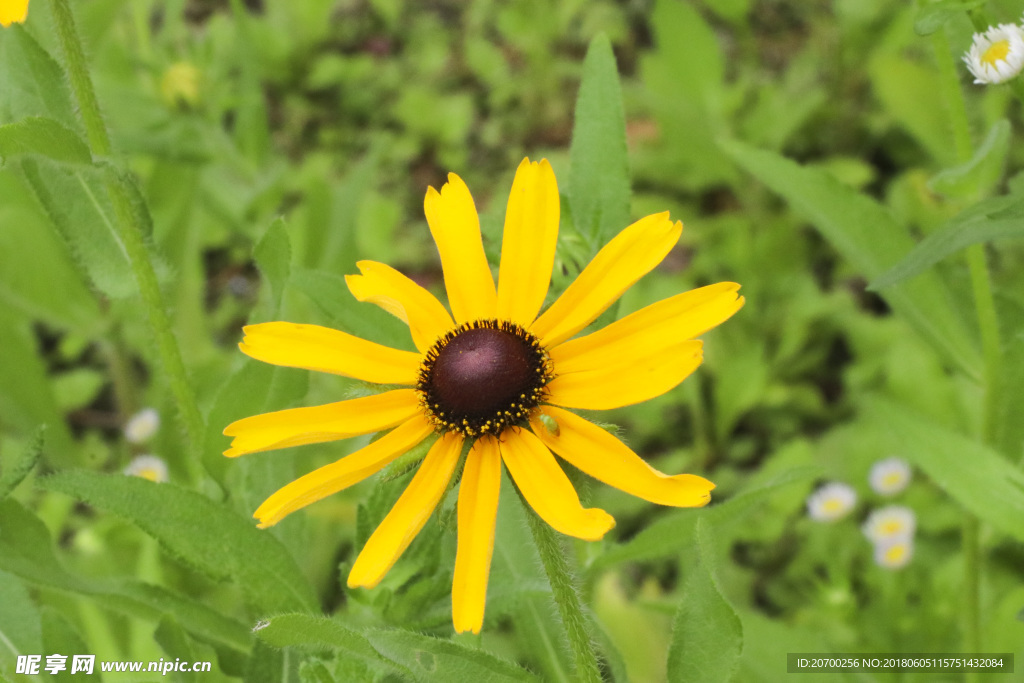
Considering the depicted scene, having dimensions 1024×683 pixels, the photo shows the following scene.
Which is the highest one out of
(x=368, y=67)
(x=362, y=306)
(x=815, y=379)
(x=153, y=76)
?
(x=368, y=67)

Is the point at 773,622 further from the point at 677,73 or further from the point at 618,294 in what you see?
the point at 677,73

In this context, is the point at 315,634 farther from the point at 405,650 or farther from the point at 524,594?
the point at 524,594

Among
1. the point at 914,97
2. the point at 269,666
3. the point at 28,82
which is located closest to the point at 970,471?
the point at 269,666

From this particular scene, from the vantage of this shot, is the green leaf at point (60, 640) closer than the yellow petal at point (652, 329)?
No

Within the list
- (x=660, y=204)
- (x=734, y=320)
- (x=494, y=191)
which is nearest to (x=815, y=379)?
(x=734, y=320)

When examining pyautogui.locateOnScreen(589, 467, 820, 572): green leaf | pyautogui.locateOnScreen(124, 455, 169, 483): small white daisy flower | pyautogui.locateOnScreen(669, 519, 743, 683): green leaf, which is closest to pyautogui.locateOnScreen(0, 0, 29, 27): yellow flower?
pyautogui.locateOnScreen(669, 519, 743, 683): green leaf

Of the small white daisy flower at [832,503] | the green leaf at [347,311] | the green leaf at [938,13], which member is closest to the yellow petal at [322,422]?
the green leaf at [347,311]

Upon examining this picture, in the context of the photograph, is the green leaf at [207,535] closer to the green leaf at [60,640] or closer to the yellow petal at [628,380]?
the green leaf at [60,640]
